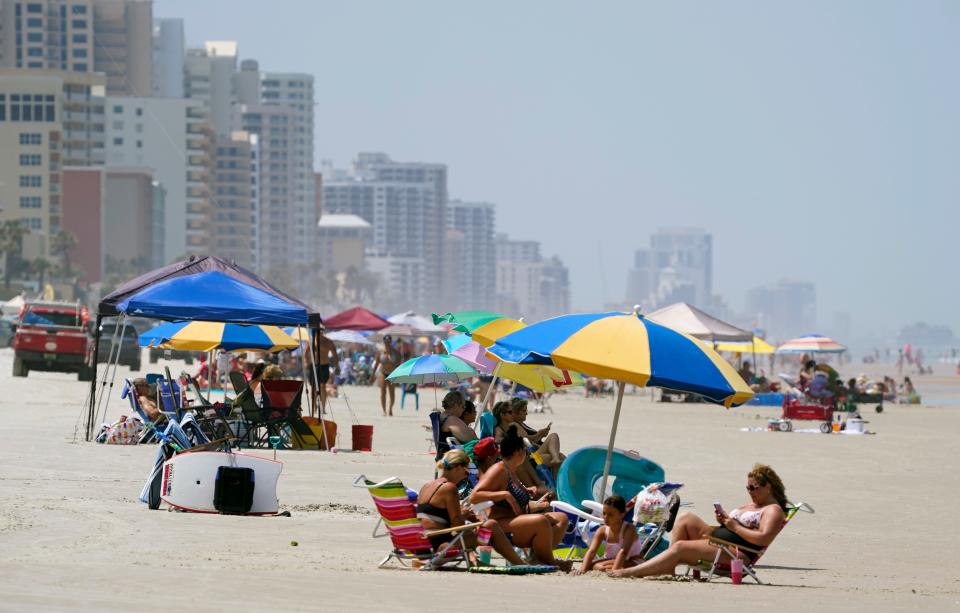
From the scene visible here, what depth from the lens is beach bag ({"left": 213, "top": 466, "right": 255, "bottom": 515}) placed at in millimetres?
11773

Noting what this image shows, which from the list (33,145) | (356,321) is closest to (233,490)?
(356,321)

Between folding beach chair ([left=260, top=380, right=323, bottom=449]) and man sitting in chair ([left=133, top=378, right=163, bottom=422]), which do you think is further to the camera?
folding beach chair ([left=260, top=380, right=323, bottom=449])

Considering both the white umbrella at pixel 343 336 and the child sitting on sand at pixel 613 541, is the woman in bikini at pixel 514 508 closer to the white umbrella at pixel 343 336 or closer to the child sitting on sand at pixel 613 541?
the child sitting on sand at pixel 613 541

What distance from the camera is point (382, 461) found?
16.9 metres

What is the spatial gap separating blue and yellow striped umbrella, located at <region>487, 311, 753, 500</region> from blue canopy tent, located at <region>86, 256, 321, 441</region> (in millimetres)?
6575

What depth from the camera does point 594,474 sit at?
36.8ft

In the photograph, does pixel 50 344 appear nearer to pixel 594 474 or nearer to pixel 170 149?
pixel 594 474

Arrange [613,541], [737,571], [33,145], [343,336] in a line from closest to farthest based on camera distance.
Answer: [737,571] < [613,541] < [343,336] < [33,145]

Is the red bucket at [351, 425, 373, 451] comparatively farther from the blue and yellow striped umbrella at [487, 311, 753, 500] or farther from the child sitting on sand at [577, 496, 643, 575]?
the child sitting on sand at [577, 496, 643, 575]

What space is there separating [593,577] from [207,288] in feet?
28.5

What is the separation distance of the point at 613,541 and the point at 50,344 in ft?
85.0

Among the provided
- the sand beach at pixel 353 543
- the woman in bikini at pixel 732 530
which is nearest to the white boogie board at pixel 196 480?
the sand beach at pixel 353 543

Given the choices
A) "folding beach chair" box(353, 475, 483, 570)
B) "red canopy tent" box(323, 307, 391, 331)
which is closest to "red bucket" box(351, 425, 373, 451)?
"folding beach chair" box(353, 475, 483, 570)

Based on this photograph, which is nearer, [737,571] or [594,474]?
[737,571]
